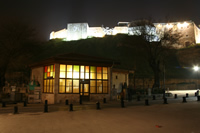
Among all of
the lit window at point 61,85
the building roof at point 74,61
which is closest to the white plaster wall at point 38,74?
the building roof at point 74,61

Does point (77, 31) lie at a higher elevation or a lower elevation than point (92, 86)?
higher

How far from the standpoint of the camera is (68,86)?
20.1 meters

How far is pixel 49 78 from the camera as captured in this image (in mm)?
20312

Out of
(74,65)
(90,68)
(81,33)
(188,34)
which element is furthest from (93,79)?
(188,34)

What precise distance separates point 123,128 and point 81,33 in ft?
320

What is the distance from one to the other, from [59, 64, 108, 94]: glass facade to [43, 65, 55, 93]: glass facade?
1011 mm

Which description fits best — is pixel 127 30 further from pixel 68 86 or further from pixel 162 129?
pixel 162 129

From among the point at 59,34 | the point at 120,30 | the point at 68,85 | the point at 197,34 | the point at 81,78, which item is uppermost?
the point at 120,30

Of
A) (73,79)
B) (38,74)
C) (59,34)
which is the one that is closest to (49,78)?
(73,79)

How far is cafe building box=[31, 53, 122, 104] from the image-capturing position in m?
19.7

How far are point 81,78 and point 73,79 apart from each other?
1.01m

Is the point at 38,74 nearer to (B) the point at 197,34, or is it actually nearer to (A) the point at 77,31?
(A) the point at 77,31

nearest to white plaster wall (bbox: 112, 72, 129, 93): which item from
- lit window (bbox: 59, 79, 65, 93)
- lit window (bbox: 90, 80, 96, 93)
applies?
lit window (bbox: 90, 80, 96, 93)

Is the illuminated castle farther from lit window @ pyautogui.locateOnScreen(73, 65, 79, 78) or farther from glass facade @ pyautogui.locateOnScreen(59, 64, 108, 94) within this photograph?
lit window @ pyautogui.locateOnScreen(73, 65, 79, 78)
